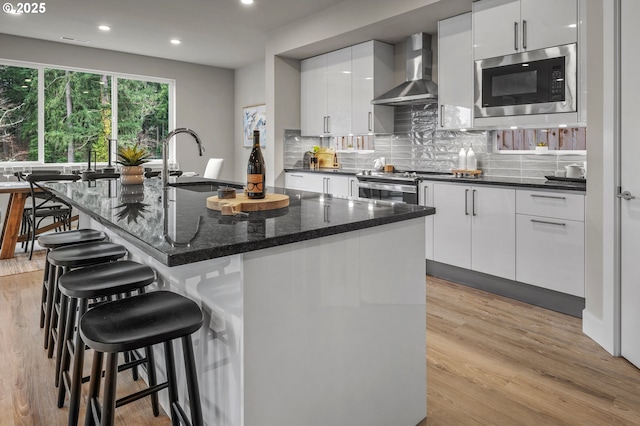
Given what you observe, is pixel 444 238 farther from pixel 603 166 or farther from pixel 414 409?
pixel 414 409

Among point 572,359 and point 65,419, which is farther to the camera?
point 572,359

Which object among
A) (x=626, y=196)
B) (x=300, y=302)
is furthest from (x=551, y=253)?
(x=300, y=302)

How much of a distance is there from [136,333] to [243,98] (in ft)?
23.4

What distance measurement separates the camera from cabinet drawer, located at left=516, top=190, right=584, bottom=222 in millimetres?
2924

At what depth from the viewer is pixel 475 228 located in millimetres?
3561

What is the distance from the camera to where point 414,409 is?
182 cm

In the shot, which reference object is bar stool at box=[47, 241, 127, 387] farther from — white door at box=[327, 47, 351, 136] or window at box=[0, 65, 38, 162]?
window at box=[0, 65, 38, 162]

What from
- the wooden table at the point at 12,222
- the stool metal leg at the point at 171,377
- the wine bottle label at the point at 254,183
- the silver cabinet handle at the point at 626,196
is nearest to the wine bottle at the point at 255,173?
the wine bottle label at the point at 254,183

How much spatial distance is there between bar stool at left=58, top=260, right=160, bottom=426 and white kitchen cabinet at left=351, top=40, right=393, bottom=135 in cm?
349

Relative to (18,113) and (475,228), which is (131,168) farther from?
(18,113)

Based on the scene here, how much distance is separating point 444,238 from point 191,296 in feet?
8.93

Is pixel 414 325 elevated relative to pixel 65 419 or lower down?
elevated

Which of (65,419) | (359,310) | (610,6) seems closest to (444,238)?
(610,6)

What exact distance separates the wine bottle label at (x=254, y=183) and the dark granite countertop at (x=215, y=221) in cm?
17
